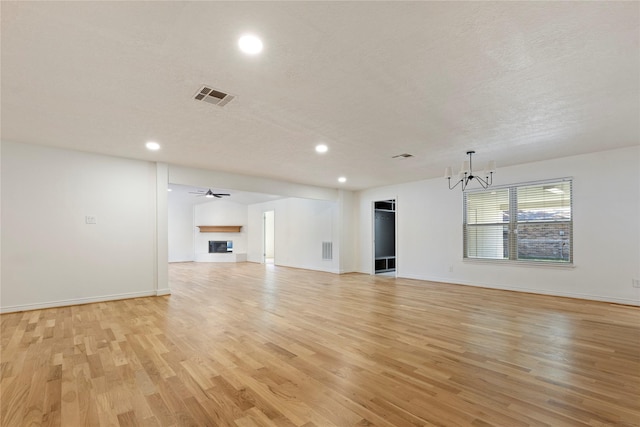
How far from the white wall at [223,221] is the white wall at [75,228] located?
22.4ft

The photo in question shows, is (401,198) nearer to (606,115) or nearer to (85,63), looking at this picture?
(606,115)

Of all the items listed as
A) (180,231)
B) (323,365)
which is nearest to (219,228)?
(180,231)

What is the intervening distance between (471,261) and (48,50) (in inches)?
278

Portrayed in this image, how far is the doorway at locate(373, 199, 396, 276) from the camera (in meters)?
8.59

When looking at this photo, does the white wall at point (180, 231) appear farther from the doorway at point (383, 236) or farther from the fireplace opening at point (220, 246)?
the doorway at point (383, 236)

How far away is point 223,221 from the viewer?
12383 mm

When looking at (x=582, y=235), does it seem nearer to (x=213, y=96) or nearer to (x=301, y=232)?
(x=213, y=96)

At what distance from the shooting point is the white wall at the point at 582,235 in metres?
4.67

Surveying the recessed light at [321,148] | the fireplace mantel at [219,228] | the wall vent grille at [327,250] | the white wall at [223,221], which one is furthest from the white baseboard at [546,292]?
the fireplace mantel at [219,228]

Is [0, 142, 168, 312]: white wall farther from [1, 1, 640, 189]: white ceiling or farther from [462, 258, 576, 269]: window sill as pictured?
[462, 258, 576, 269]: window sill

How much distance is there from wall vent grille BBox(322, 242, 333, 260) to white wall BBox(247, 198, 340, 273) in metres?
0.12

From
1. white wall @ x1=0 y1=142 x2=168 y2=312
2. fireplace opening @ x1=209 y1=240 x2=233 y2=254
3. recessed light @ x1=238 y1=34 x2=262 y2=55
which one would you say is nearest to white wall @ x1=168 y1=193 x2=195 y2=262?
fireplace opening @ x1=209 y1=240 x2=233 y2=254

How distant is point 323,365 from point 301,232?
753cm

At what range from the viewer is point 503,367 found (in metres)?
2.44
